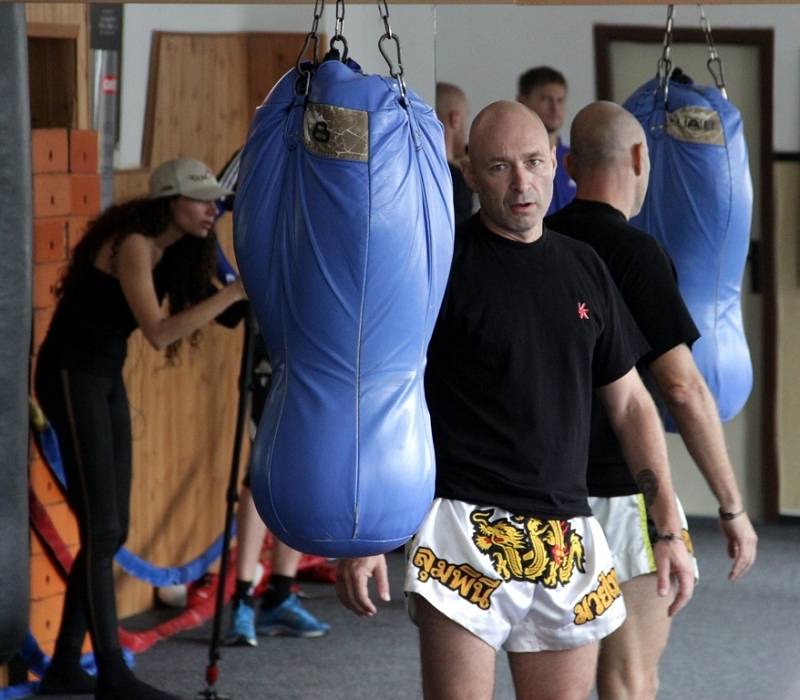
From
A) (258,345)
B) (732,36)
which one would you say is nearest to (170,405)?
(258,345)

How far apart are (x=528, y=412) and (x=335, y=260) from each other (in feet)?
2.15

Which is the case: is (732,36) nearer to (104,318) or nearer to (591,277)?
(104,318)

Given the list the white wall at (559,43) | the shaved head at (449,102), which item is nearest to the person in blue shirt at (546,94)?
the shaved head at (449,102)

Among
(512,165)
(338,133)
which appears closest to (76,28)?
(512,165)

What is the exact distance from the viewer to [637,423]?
281 centimetres

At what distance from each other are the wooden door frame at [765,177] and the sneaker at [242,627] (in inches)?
108

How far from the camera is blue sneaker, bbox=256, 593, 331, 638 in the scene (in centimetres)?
497

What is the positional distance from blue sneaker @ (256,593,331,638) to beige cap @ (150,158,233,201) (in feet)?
4.97

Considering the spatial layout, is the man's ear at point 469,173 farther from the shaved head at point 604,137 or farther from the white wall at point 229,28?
the white wall at point 229,28

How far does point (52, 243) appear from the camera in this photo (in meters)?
4.49

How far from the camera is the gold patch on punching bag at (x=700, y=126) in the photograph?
11.2ft

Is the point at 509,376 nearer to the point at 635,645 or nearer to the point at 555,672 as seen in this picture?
the point at 555,672

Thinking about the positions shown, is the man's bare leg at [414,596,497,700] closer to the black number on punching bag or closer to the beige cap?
the black number on punching bag

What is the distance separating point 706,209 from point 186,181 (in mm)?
1443
